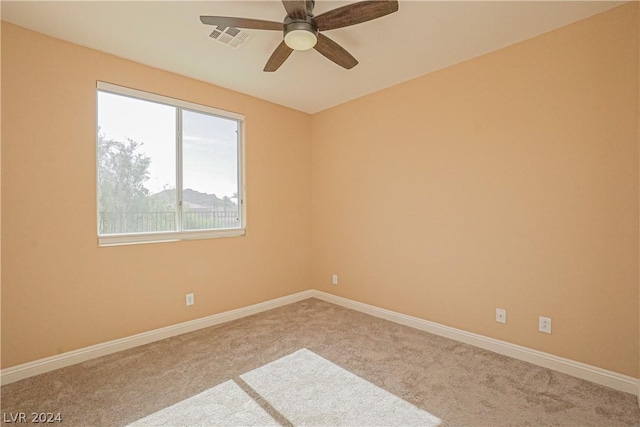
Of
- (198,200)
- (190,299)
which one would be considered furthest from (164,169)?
(190,299)

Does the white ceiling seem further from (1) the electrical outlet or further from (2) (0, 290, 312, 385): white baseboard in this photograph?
(2) (0, 290, 312, 385): white baseboard

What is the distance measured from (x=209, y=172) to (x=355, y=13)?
226 cm

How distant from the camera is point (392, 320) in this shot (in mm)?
3418

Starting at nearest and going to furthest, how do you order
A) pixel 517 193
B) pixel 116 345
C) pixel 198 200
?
pixel 517 193, pixel 116 345, pixel 198 200

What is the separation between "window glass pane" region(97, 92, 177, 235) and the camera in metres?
2.71

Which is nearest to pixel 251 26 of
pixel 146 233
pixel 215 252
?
pixel 146 233

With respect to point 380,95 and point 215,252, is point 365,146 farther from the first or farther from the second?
point 215,252

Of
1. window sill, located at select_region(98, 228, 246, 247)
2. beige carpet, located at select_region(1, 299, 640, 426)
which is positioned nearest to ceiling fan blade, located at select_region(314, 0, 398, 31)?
window sill, located at select_region(98, 228, 246, 247)

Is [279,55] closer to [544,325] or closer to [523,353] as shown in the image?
[544,325]

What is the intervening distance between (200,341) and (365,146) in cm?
272

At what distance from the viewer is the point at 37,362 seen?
2.32m

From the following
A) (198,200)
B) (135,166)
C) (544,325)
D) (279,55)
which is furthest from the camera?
(198,200)

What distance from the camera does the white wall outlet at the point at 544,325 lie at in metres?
2.39

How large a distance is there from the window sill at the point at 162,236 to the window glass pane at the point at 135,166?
7cm
